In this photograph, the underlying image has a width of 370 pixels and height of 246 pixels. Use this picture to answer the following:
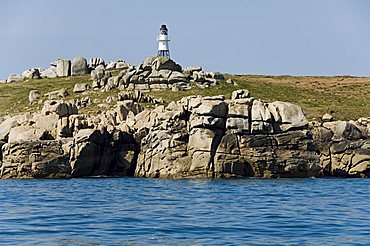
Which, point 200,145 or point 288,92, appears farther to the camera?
point 288,92

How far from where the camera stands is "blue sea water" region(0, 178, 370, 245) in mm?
21156

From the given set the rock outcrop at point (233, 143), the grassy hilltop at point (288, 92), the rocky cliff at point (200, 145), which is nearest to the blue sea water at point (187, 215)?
the rock outcrop at point (233, 143)

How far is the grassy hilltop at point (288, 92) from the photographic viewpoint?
3460 inches

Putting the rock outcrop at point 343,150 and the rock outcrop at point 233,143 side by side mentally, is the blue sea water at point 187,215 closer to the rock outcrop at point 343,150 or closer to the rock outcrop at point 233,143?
the rock outcrop at point 233,143

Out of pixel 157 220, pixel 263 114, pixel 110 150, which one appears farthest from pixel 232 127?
pixel 157 220

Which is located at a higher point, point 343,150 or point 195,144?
point 195,144

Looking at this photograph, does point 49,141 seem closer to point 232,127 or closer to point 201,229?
point 232,127

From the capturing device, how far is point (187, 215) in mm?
26844

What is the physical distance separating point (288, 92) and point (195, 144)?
55.0 meters

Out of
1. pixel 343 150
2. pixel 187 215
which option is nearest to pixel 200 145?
pixel 343 150

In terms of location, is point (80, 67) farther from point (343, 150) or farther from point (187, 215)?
point (187, 215)

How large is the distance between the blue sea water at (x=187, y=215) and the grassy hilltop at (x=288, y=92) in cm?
4238

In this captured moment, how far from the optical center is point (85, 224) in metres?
24.2

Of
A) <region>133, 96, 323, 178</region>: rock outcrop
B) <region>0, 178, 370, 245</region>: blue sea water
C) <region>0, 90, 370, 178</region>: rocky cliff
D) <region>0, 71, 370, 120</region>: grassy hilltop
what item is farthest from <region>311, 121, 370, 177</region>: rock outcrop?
<region>0, 71, 370, 120</region>: grassy hilltop
